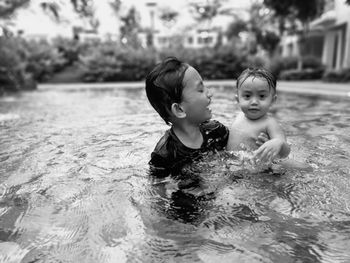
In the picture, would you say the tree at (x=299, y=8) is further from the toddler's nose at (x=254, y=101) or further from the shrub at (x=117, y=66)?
the toddler's nose at (x=254, y=101)

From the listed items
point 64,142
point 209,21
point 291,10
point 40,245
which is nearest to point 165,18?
point 209,21

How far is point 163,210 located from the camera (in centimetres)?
193

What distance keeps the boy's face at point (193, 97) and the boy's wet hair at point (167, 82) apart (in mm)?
34

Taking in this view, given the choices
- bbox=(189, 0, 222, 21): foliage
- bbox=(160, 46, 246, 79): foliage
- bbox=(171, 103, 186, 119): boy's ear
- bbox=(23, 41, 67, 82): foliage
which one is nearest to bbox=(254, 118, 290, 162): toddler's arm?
bbox=(171, 103, 186, 119): boy's ear

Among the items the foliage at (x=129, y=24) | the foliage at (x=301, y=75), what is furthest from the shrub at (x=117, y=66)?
the foliage at (x=129, y=24)

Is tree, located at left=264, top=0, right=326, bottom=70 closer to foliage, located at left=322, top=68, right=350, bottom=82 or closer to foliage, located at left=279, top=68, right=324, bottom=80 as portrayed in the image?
foliage, located at left=279, top=68, right=324, bottom=80

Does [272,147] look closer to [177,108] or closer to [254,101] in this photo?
[254,101]

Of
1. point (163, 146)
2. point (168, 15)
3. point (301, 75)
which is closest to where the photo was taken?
point (163, 146)

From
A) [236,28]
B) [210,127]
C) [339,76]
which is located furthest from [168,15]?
[210,127]

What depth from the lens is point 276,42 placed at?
2492 centimetres

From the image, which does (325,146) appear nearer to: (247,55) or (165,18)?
(247,55)

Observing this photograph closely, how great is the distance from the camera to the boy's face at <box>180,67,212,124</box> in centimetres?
233

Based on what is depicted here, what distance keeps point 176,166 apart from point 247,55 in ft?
75.9

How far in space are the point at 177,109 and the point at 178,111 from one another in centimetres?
2
